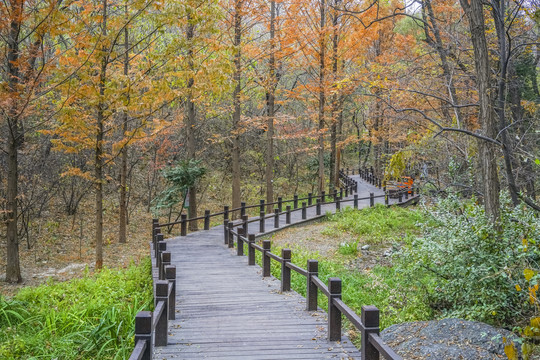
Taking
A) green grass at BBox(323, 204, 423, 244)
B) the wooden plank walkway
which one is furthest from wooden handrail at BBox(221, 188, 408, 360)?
green grass at BBox(323, 204, 423, 244)

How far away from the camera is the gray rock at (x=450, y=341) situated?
17.3 ft

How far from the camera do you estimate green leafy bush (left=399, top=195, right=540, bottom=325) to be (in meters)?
6.10

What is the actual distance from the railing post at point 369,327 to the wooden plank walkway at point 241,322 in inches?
29.2

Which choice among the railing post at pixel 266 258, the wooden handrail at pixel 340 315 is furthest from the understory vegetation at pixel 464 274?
the wooden handrail at pixel 340 315

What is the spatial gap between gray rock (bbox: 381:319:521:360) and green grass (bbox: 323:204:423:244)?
967 centimetres

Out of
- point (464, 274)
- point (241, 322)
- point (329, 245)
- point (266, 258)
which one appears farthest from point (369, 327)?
point (329, 245)

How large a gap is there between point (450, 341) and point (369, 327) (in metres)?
1.80

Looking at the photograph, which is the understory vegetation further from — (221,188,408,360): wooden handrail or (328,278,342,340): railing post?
(328,278,342,340): railing post

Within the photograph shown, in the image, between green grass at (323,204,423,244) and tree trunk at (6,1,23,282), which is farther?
green grass at (323,204,423,244)

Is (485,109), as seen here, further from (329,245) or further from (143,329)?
(329,245)

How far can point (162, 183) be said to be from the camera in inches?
1024

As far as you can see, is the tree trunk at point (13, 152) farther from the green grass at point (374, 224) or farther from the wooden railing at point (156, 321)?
the green grass at point (374, 224)

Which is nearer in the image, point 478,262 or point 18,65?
point 478,262

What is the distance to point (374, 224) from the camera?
18531 mm
